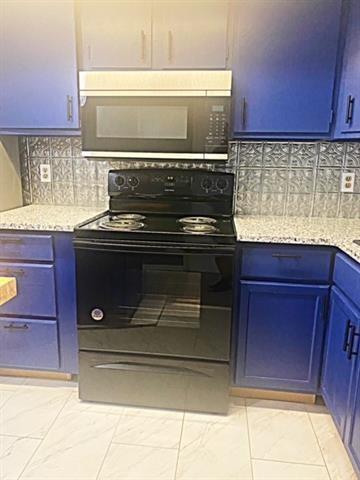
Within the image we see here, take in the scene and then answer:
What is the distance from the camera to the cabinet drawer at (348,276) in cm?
162

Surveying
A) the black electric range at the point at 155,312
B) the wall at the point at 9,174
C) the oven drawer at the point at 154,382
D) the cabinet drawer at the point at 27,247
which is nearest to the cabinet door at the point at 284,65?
the black electric range at the point at 155,312

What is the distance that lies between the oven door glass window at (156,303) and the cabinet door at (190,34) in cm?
101

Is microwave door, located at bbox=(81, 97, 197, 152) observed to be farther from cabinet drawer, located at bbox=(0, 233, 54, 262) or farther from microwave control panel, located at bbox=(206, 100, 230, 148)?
cabinet drawer, located at bbox=(0, 233, 54, 262)

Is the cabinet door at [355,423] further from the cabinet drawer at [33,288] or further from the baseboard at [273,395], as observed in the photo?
the cabinet drawer at [33,288]

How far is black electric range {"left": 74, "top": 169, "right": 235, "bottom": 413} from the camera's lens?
1934 millimetres

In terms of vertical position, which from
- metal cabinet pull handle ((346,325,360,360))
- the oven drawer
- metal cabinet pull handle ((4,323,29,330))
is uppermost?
metal cabinet pull handle ((346,325,360,360))

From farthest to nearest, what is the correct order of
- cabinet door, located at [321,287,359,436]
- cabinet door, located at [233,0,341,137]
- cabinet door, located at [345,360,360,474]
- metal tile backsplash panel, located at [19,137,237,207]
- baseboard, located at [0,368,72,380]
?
metal tile backsplash panel, located at [19,137,237,207] → baseboard, located at [0,368,72,380] → cabinet door, located at [233,0,341,137] → cabinet door, located at [321,287,359,436] → cabinet door, located at [345,360,360,474]

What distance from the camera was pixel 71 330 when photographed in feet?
7.07

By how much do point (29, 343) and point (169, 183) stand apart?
1.18 m

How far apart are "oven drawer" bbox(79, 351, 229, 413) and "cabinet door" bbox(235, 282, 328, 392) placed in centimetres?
17

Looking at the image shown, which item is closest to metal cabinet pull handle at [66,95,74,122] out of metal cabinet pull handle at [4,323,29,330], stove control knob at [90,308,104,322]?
stove control knob at [90,308,104,322]

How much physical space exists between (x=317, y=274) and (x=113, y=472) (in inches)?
48.9

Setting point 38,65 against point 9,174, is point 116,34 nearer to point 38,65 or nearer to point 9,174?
point 38,65

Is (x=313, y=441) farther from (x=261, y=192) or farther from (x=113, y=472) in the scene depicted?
(x=261, y=192)
